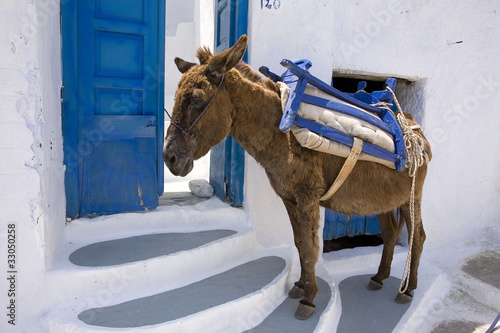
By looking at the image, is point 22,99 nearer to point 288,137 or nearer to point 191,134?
point 191,134

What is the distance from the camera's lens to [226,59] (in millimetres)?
2303

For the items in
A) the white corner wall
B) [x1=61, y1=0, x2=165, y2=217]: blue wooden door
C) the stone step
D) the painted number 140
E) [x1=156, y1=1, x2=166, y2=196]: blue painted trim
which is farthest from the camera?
the painted number 140

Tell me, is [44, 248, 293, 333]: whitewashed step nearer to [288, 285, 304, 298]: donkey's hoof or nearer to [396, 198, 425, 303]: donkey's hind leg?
[288, 285, 304, 298]: donkey's hoof

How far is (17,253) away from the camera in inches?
91.9

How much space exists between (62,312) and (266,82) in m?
2.19

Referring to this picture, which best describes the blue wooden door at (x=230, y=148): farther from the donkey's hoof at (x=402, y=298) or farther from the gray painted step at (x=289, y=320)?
the donkey's hoof at (x=402, y=298)

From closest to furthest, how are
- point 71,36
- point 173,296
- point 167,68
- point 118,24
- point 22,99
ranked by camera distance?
point 22,99
point 173,296
point 71,36
point 118,24
point 167,68

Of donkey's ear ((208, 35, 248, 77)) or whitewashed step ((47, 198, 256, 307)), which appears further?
whitewashed step ((47, 198, 256, 307))

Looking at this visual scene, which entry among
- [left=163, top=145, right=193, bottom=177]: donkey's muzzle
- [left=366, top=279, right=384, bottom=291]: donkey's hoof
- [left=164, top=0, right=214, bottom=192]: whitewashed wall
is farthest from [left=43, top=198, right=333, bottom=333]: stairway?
[left=164, top=0, right=214, bottom=192]: whitewashed wall

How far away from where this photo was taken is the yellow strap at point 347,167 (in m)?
2.71

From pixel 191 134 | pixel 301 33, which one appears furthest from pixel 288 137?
pixel 301 33

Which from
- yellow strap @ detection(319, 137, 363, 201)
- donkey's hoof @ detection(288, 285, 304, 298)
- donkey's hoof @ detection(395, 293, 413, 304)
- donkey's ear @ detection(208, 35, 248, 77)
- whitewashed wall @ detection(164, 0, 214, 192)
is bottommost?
donkey's hoof @ detection(395, 293, 413, 304)

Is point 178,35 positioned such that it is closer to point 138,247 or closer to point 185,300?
point 138,247

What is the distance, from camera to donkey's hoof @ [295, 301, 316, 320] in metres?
2.71
